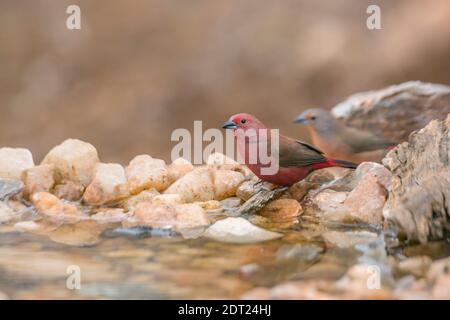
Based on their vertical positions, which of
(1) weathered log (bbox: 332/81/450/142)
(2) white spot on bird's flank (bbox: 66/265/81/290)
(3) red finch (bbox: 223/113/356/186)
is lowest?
(2) white spot on bird's flank (bbox: 66/265/81/290)

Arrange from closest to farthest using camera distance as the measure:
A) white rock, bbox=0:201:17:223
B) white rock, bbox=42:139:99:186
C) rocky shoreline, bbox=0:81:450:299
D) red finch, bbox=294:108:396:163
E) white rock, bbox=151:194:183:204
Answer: rocky shoreline, bbox=0:81:450:299 → white rock, bbox=0:201:17:223 → white rock, bbox=151:194:183:204 → white rock, bbox=42:139:99:186 → red finch, bbox=294:108:396:163

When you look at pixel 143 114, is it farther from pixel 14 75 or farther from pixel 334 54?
pixel 334 54

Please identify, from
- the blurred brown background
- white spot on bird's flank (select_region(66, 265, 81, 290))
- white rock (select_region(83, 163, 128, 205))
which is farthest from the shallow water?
the blurred brown background

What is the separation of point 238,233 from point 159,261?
37 centimetres

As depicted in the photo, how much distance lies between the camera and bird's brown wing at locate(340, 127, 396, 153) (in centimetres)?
400


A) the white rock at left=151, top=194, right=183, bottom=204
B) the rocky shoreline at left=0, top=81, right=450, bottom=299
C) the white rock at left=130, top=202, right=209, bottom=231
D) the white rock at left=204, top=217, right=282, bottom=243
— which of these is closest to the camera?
the rocky shoreline at left=0, top=81, right=450, bottom=299

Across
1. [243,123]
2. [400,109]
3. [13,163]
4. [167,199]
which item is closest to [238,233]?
[167,199]

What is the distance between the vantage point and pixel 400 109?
4.22m

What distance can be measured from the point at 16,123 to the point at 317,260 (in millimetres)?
6706

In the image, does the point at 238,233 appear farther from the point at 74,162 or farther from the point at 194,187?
the point at 74,162

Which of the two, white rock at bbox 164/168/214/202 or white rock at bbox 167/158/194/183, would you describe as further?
white rock at bbox 167/158/194/183

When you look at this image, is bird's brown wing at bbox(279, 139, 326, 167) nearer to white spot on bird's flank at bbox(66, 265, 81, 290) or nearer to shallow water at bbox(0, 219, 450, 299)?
shallow water at bbox(0, 219, 450, 299)

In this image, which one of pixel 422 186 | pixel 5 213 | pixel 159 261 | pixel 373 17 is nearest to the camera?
pixel 159 261
